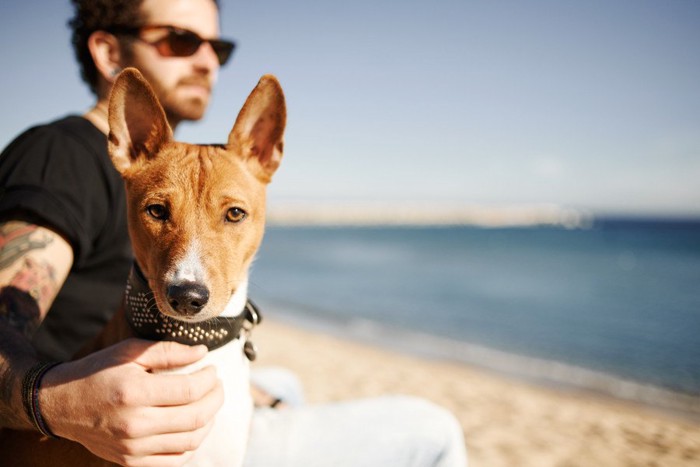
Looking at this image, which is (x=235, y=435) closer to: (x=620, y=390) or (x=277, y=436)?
(x=277, y=436)

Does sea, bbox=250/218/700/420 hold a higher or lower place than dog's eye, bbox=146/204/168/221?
lower

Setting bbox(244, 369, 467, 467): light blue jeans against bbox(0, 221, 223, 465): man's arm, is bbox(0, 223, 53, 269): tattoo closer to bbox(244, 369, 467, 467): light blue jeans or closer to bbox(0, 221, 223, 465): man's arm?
bbox(0, 221, 223, 465): man's arm

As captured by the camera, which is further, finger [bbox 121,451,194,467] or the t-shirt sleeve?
the t-shirt sleeve

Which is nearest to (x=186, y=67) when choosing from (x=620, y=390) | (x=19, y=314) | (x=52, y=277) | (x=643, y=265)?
(x=52, y=277)

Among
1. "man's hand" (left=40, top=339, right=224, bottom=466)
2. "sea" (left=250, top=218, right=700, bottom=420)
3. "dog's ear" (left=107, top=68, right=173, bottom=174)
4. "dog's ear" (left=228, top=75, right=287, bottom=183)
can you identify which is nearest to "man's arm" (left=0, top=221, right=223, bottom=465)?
"man's hand" (left=40, top=339, right=224, bottom=466)

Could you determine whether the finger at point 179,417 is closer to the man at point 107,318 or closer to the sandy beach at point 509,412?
the man at point 107,318

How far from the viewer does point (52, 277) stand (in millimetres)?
1915

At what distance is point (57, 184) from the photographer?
1929 millimetres

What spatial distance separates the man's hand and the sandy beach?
17.2 feet

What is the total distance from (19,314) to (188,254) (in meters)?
0.74

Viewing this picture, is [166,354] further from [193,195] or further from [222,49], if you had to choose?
[222,49]

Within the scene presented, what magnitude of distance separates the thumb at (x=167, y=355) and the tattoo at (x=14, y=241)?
69 centimetres

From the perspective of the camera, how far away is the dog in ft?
5.59

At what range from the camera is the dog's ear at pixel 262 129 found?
2.10 metres
